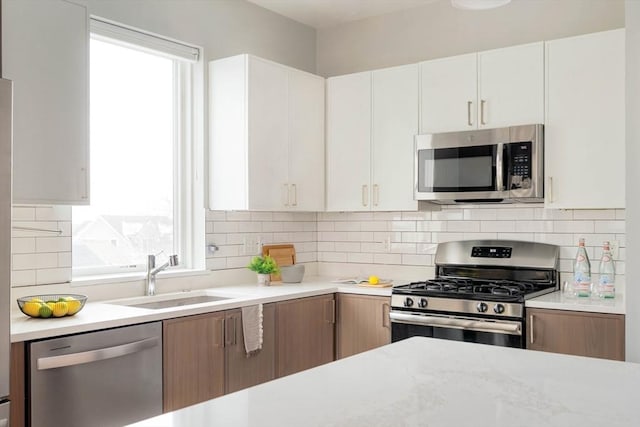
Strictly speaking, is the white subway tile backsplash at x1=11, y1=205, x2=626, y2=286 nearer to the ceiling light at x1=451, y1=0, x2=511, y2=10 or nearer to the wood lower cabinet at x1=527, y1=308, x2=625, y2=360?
the wood lower cabinet at x1=527, y1=308, x2=625, y2=360

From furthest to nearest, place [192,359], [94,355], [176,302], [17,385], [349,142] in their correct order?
[349,142], [176,302], [192,359], [94,355], [17,385]

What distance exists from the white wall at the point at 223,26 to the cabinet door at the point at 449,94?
3.76 ft

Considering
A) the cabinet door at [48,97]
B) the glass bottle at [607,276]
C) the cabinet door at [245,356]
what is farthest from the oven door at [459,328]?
the cabinet door at [48,97]

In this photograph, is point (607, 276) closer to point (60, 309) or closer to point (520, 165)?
→ point (520, 165)

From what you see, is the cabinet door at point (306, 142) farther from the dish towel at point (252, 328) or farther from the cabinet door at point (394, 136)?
the dish towel at point (252, 328)

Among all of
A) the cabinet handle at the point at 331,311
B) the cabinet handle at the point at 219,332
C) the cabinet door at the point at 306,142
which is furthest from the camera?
the cabinet door at the point at 306,142

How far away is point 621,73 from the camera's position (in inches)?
138

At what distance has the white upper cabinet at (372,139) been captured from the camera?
426cm

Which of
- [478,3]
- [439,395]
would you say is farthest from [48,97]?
[439,395]

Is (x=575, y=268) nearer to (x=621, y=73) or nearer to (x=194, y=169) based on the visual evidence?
(x=621, y=73)

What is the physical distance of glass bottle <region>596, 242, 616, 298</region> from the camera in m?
3.56

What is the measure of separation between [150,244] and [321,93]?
1616 mm

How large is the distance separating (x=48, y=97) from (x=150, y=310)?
1.08 m

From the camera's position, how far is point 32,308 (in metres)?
2.79
